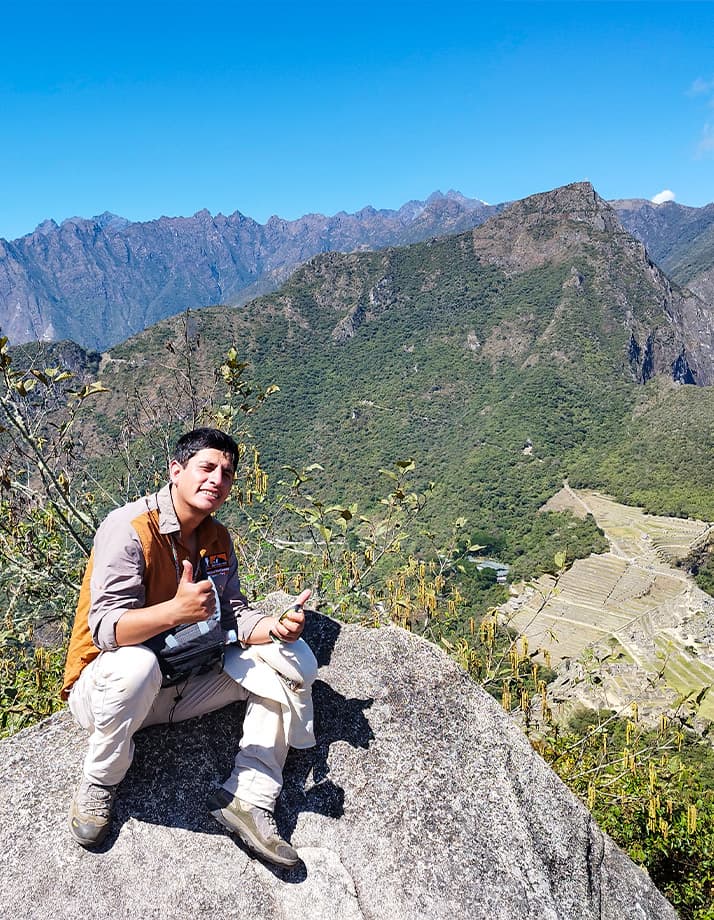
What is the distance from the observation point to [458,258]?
130625 millimetres

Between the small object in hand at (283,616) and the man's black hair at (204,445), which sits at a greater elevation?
the man's black hair at (204,445)

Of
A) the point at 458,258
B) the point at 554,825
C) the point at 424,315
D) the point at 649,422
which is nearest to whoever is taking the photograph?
the point at 554,825

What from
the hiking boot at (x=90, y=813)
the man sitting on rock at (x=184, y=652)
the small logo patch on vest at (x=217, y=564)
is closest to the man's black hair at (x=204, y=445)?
the man sitting on rock at (x=184, y=652)

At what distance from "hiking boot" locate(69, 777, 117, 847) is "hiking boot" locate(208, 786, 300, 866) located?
42 cm

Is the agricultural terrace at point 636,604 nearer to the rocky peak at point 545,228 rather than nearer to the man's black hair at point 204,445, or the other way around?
the man's black hair at point 204,445

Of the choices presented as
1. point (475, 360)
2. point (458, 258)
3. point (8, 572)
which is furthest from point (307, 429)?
point (8, 572)

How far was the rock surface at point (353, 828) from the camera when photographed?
246 centimetres

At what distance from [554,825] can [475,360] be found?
106 metres

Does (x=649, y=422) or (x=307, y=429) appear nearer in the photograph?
(x=649, y=422)

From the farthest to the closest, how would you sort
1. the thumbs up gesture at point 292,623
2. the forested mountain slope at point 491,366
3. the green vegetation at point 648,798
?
the forested mountain slope at point 491,366 → the green vegetation at point 648,798 → the thumbs up gesture at point 292,623

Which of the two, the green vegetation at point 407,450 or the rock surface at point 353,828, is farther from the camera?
the green vegetation at point 407,450

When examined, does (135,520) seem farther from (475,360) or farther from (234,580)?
(475,360)

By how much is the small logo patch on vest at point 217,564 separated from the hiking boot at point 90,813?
98cm

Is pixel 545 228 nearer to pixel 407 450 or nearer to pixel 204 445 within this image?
pixel 407 450
